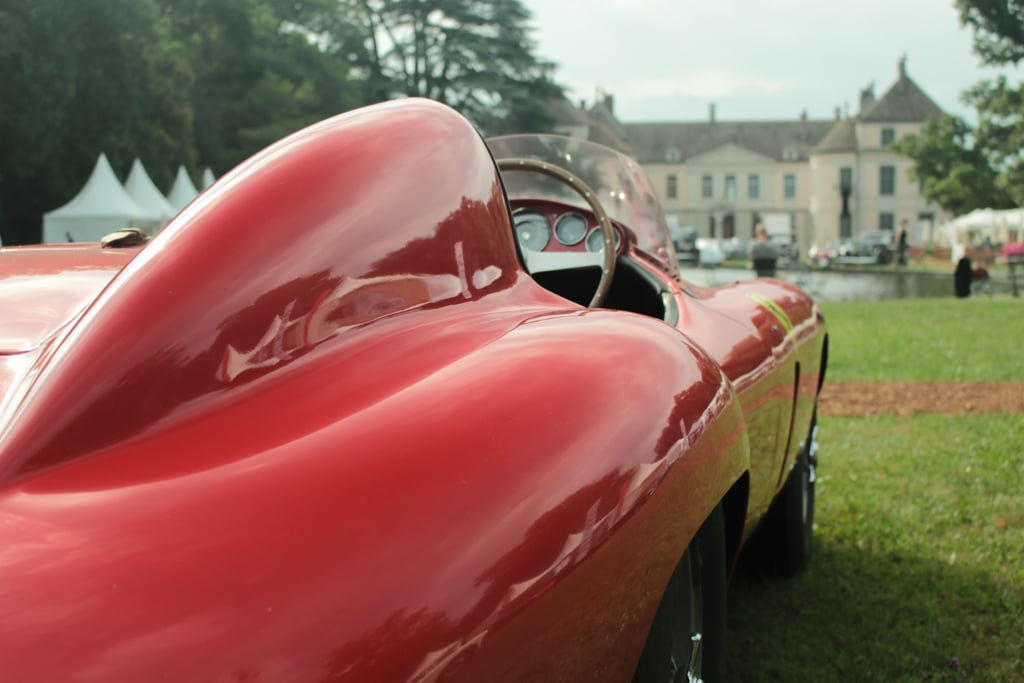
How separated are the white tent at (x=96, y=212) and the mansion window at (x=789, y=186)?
68.4m

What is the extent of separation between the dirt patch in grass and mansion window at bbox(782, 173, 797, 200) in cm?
7731

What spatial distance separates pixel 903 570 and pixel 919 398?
3.97 metres

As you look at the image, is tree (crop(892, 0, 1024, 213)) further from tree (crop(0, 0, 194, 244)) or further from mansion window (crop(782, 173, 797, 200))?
mansion window (crop(782, 173, 797, 200))

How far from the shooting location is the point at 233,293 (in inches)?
61.1

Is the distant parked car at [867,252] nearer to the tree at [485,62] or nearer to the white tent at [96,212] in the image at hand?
the tree at [485,62]

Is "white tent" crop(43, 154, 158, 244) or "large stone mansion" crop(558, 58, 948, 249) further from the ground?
"large stone mansion" crop(558, 58, 948, 249)

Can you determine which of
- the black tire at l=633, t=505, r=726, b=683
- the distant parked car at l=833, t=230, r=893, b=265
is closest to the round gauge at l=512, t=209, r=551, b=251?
the black tire at l=633, t=505, r=726, b=683

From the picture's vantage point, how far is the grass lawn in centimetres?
297

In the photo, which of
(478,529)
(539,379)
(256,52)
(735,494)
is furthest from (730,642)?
(256,52)

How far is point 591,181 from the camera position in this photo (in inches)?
140

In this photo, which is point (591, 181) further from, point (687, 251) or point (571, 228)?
point (687, 251)

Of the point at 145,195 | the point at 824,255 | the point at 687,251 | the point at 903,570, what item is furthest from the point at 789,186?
the point at 903,570

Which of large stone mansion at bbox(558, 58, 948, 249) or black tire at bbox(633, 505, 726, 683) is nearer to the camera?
black tire at bbox(633, 505, 726, 683)

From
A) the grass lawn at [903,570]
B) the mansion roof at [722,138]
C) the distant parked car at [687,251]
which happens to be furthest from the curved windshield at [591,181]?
the mansion roof at [722,138]
